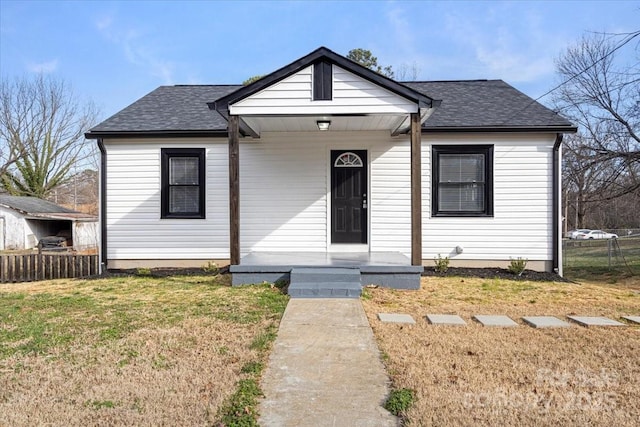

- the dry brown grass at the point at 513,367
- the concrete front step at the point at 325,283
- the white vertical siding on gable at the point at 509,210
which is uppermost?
the white vertical siding on gable at the point at 509,210

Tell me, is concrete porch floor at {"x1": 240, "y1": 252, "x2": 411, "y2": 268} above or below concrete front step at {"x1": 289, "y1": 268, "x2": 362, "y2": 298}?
above

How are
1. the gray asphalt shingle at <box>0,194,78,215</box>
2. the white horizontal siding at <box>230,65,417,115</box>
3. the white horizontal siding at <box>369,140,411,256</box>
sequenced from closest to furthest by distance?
1. the white horizontal siding at <box>230,65,417,115</box>
2. the white horizontal siding at <box>369,140,411,256</box>
3. the gray asphalt shingle at <box>0,194,78,215</box>

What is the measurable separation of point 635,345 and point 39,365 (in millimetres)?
5447

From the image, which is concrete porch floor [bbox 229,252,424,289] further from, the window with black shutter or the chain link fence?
the chain link fence

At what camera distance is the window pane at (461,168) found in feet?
31.8

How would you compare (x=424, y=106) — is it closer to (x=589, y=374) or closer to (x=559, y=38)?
(x=589, y=374)

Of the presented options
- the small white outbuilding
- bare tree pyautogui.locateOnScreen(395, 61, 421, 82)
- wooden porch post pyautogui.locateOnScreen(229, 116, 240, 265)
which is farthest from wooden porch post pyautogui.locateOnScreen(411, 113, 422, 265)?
bare tree pyautogui.locateOnScreen(395, 61, 421, 82)

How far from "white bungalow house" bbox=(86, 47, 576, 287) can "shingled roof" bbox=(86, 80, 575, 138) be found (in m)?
0.05

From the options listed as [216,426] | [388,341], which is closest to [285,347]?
[388,341]

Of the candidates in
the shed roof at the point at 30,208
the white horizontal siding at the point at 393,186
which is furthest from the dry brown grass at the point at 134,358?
the shed roof at the point at 30,208

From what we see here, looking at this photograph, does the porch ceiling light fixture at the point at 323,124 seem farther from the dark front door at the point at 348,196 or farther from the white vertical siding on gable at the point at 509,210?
the white vertical siding on gable at the point at 509,210

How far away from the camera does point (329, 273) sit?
288 inches

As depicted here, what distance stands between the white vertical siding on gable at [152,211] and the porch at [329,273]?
1.82 meters

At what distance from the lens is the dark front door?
9953mm
